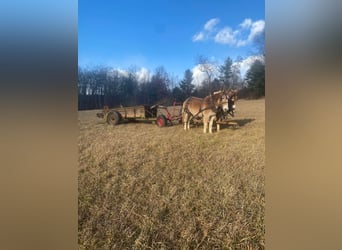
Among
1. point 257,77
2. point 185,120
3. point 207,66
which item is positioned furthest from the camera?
point 185,120

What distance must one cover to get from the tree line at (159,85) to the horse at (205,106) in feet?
0.12

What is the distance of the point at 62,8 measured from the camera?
55.6 inches

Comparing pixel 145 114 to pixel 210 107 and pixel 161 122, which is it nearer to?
pixel 161 122

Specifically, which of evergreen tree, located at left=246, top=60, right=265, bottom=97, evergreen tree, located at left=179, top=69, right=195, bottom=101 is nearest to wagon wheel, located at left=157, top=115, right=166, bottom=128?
evergreen tree, located at left=179, top=69, right=195, bottom=101

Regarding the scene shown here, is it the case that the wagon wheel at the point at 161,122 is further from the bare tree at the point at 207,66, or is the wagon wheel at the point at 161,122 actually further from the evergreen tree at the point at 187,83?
the bare tree at the point at 207,66

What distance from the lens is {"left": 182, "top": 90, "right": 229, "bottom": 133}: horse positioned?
1.68m

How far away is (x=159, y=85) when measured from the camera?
1.65 m

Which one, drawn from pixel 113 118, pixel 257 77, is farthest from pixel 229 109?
pixel 113 118

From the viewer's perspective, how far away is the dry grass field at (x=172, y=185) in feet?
5.13

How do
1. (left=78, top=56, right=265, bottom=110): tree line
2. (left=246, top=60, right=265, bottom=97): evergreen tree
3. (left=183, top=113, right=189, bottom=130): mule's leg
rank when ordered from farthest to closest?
(left=183, top=113, right=189, bottom=130): mule's leg, (left=78, top=56, right=265, bottom=110): tree line, (left=246, top=60, right=265, bottom=97): evergreen tree

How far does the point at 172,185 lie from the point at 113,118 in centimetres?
54

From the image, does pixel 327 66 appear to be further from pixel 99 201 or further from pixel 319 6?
pixel 99 201

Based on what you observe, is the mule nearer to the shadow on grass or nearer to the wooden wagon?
the shadow on grass

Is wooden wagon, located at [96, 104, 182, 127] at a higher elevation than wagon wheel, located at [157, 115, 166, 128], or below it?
higher
